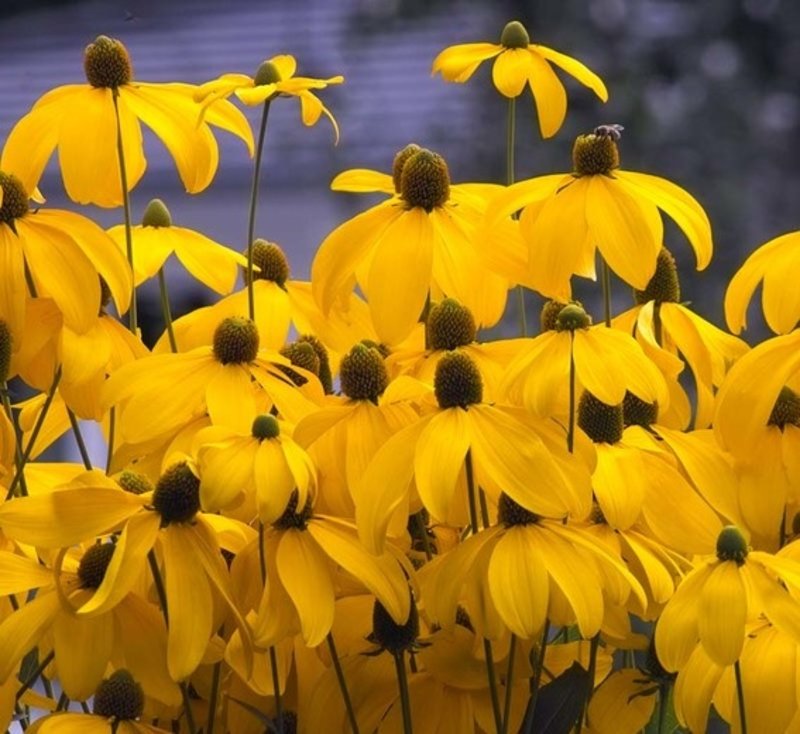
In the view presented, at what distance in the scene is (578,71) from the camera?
63cm

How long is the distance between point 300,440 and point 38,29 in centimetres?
400

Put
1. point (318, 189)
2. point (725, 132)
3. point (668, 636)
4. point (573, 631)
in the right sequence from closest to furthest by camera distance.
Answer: point (668, 636), point (573, 631), point (725, 132), point (318, 189)

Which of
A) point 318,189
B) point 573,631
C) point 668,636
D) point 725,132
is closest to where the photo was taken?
point 668,636

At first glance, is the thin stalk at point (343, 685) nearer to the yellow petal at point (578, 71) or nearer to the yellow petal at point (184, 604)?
the yellow petal at point (184, 604)

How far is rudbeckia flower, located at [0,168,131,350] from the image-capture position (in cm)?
54

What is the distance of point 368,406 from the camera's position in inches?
21.0

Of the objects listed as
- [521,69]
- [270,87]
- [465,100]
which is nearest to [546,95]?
[521,69]

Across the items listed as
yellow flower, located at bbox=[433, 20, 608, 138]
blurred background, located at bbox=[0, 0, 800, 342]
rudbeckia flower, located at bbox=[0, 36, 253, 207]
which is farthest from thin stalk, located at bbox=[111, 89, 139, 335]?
blurred background, located at bbox=[0, 0, 800, 342]

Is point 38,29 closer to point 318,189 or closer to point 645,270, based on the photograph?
point 318,189

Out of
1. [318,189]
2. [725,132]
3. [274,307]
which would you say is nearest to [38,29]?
[318,189]

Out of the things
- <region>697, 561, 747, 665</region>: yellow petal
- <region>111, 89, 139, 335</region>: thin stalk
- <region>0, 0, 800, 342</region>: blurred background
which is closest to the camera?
<region>697, 561, 747, 665</region>: yellow petal

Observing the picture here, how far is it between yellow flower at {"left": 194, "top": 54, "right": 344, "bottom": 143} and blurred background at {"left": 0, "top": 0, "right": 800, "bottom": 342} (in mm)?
1922

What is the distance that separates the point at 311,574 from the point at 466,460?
0.17 feet

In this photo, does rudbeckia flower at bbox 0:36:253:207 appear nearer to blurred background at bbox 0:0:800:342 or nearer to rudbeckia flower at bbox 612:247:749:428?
rudbeckia flower at bbox 612:247:749:428
